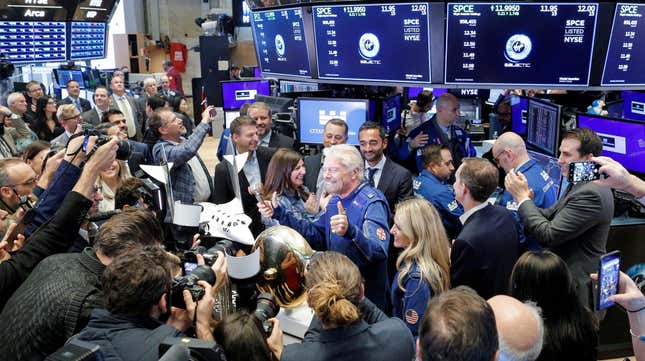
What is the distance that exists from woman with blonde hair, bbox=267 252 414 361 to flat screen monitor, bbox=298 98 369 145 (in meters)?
3.39

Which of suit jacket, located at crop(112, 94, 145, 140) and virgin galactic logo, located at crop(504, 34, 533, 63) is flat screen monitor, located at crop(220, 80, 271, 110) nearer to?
suit jacket, located at crop(112, 94, 145, 140)

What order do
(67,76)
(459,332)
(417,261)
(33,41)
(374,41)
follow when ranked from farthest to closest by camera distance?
(33,41) < (67,76) < (374,41) < (417,261) < (459,332)

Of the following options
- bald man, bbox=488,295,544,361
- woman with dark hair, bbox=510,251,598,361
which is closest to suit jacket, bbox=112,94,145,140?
woman with dark hair, bbox=510,251,598,361

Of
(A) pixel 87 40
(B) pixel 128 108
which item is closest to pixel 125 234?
(B) pixel 128 108

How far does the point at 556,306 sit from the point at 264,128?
147 inches

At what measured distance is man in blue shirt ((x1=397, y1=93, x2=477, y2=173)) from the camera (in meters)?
5.26

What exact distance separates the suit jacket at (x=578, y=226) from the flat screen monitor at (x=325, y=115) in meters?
2.32

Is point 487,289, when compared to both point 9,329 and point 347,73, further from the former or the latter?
point 347,73

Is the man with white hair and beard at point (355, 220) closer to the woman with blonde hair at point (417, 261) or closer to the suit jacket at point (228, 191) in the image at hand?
the woman with blonde hair at point (417, 261)

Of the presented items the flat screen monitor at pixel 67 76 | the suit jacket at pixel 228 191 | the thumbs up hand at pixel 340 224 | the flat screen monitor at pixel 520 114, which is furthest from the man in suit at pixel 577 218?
the flat screen monitor at pixel 67 76

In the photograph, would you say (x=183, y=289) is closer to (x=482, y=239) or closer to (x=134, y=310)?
(x=134, y=310)

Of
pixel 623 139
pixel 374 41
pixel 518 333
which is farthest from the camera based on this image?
pixel 374 41

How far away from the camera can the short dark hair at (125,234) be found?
2.32 metres

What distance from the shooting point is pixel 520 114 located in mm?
5730
